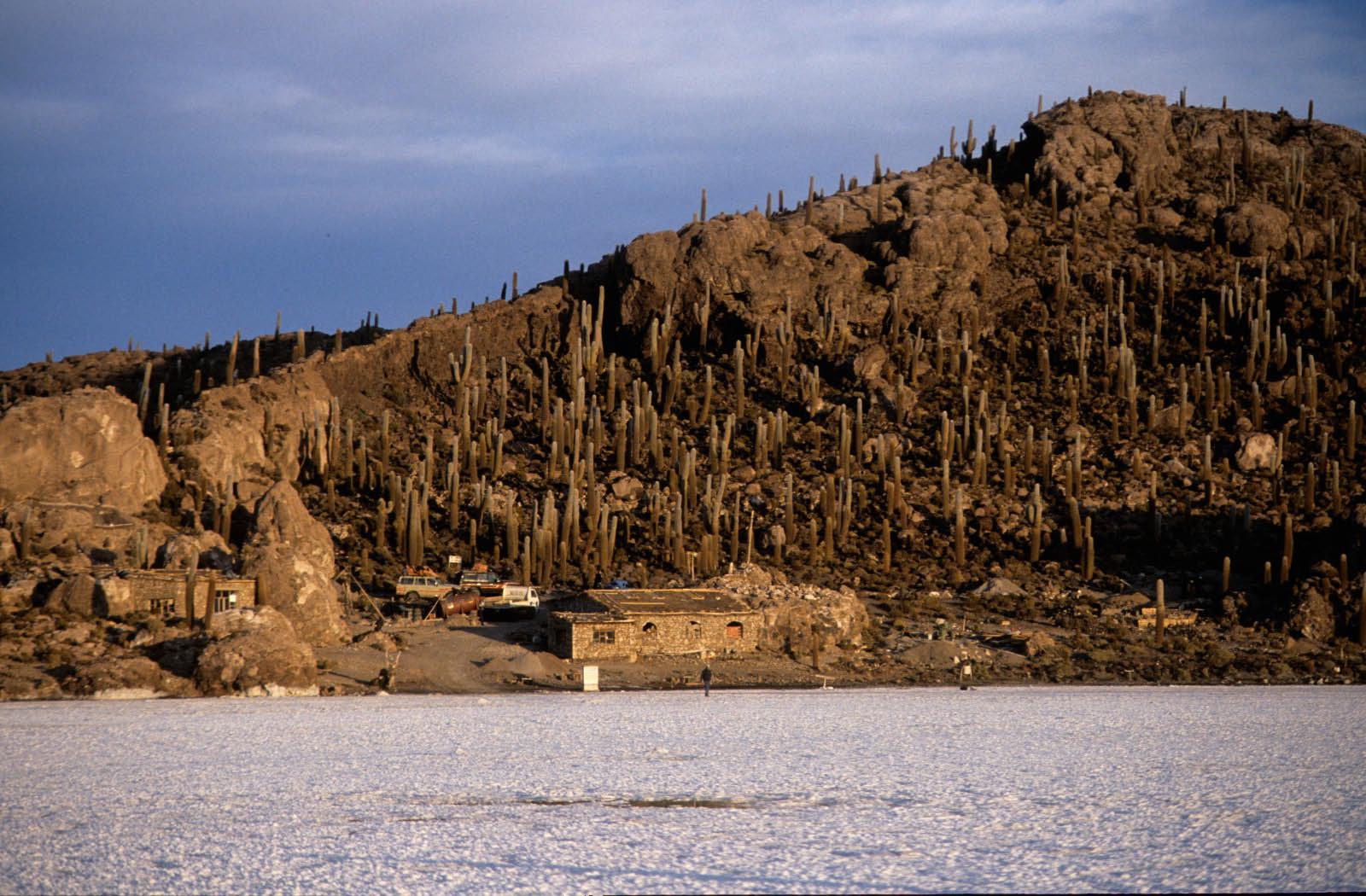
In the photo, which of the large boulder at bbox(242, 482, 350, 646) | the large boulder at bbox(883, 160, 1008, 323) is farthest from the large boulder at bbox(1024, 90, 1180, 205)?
the large boulder at bbox(242, 482, 350, 646)

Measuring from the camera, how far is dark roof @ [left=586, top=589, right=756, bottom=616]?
40.6 meters

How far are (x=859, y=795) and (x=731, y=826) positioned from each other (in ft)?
10.1

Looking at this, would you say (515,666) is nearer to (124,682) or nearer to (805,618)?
(805,618)

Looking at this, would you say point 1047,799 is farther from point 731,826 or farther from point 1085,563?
point 1085,563

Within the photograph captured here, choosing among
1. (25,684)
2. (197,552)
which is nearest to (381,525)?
(197,552)

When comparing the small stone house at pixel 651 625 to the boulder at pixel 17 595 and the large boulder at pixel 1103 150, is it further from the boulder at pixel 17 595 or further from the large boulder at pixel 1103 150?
the large boulder at pixel 1103 150

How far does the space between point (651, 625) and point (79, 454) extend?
70.9 ft

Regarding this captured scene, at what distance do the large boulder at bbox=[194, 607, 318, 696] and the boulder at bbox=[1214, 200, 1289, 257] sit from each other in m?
55.4

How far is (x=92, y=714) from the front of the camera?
95.7 ft

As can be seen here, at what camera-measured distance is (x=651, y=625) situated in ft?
133

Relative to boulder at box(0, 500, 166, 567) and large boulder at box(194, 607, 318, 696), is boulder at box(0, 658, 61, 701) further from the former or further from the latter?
boulder at box(0, 500, 166, 567)

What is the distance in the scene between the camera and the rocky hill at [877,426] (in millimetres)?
46031

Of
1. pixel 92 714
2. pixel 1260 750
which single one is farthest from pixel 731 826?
pixel 92 714

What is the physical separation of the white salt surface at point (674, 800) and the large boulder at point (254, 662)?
318 cm
